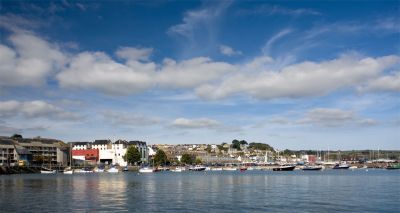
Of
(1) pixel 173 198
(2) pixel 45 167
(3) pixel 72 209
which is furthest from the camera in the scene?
(2) pixel 45 167

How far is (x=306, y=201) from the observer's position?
165ft

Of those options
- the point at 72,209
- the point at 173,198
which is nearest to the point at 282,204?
the point at 173,198

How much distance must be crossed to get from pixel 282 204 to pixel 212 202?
23.9 ft

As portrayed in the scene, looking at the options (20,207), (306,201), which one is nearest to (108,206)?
(20,207)

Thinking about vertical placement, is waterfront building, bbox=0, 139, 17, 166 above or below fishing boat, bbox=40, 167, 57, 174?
above

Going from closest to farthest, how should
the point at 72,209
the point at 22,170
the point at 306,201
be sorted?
the point at 72,209 → the point at 306,201 → the point at 22,170

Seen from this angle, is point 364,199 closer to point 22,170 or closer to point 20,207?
point 20,207

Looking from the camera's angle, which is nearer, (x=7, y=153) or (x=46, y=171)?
(x=46, y=171)

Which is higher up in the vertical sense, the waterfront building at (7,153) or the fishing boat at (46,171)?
the waterfront building at (7,153)

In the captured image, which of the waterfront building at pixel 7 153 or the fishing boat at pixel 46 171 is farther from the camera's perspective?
the waterfront building at pixel 7 153

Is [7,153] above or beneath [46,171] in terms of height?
above

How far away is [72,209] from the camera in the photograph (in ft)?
141

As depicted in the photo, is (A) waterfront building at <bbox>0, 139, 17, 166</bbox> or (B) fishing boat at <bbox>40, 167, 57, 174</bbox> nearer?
(B) fishing boat at <bbox>40, 167, 57, 174</bbox>

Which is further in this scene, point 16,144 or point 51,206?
point 16,144
